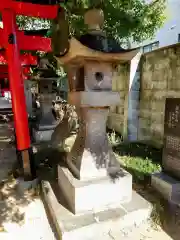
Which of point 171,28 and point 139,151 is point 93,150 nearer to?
point 139,151

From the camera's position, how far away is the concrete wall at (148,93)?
5.91m

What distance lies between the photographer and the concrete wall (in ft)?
19.4

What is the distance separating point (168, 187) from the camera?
143 inches

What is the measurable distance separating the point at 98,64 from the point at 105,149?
4.59ft

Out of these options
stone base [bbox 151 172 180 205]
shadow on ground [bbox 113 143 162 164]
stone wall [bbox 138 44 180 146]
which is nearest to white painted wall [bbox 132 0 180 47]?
stone wall [bbox 138 44 180 146]

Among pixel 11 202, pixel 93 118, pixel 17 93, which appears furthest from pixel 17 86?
pixel 11 202

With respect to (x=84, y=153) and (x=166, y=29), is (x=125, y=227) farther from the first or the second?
(x=166, y=29)

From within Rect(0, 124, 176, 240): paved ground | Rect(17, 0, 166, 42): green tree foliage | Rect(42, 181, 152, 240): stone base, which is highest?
Rect(17, 0, 166, 42): green tree foliage

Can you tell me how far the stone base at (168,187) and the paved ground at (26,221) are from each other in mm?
772

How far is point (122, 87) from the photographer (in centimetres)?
758

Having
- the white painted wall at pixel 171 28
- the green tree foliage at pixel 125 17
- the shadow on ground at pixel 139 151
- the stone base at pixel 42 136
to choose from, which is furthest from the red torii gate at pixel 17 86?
the white painted wall at pixel 171 28

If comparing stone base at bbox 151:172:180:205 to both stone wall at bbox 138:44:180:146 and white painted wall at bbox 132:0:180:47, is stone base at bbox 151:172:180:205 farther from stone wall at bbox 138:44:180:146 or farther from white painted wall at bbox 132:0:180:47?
white painted wall at bbox 132:0:180:47

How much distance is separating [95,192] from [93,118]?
45.2 inches

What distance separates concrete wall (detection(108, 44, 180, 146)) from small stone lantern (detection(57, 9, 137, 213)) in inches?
134
